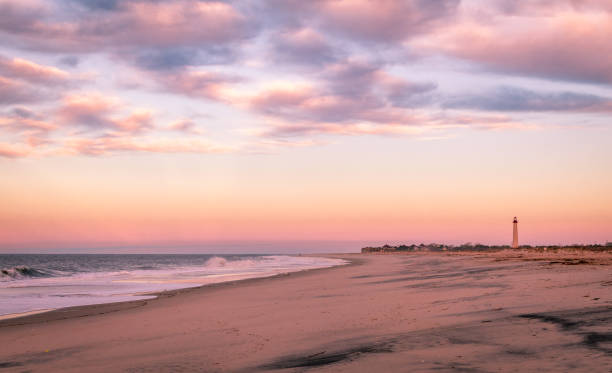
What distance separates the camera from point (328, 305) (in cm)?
1188

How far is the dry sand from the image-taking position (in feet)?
18.7

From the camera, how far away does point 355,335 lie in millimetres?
7664

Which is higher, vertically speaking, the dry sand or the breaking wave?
the dry sand

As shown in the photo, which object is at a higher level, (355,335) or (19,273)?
(355,335)

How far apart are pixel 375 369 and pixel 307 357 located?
128 cm

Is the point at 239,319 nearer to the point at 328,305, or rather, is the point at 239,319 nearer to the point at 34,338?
the point at 328,305

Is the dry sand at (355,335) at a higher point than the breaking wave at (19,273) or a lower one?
higher

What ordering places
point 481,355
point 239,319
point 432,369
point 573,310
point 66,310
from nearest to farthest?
1. point 432,369
2. point 481,355
3. point 573,310
4. point 239,319
5. point 66,310

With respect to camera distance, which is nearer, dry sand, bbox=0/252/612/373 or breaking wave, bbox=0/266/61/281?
dry sand, bbox=0/252/612/373

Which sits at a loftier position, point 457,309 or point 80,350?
point 457,309

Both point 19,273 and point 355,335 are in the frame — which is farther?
point 19,273

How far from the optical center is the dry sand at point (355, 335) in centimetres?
570

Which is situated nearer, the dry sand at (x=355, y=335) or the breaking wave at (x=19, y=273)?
the dry sand at (x=355, y=335)

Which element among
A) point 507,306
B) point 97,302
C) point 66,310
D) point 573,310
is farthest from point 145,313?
point 573,310
